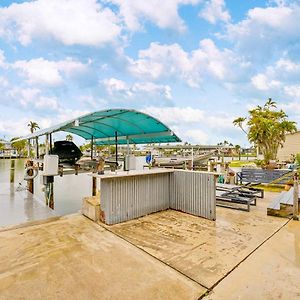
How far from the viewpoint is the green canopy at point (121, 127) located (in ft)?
25.9

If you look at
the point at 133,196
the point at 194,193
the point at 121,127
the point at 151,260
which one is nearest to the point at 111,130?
the point at 121,127

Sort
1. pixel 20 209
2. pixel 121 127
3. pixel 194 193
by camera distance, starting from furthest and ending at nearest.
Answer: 1. pixel 20 209
2. pixel 121 127
3. pixel 194 193

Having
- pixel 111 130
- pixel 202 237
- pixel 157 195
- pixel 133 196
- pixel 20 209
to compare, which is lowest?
pixel 20 209

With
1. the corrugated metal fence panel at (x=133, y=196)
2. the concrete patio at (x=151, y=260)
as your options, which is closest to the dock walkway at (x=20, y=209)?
the corrugated metal fence panel at (x=133, y=196)

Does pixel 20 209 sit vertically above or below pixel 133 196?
below

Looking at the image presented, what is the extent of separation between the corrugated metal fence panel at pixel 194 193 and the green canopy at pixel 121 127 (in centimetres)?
249

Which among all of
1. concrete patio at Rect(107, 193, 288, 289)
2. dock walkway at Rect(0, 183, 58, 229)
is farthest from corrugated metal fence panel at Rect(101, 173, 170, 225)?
dock walkway at Rect(0, 183, 58, 229)

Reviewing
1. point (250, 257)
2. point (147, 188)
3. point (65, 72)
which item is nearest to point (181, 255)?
point (250, 257)

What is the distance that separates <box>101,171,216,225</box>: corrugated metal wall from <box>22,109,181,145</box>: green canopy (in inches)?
92.3

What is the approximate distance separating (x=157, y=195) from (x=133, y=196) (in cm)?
102

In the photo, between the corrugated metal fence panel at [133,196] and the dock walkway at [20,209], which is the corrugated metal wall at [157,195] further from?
the dock walkway at [20,209]

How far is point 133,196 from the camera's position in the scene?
684cm

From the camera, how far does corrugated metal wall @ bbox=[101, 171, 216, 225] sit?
6299 mm

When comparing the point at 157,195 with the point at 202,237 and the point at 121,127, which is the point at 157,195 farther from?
the point at 121,127
